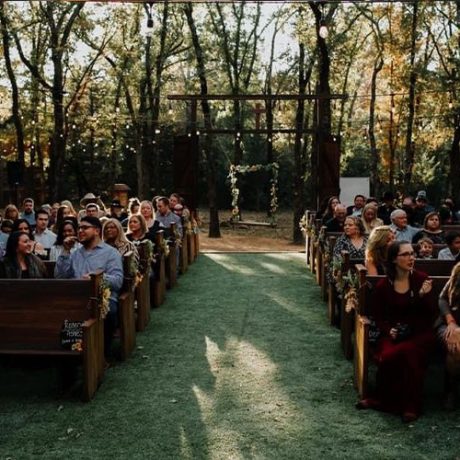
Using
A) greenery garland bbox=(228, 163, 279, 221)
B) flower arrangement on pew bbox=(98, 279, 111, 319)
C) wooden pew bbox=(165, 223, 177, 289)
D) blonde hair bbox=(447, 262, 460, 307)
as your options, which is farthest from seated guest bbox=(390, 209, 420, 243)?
greenery garland bbox=(228, 163, 279, 221)

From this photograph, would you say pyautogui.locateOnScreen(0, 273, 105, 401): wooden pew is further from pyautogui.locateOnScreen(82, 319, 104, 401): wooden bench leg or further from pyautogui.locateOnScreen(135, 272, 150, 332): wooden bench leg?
pyautogui.locateOnScreen(135, 272, 150, 332): wooden bench leg

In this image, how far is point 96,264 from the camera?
6.57 meters

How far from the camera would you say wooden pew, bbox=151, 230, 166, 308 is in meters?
9.38

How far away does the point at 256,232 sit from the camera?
30625mm

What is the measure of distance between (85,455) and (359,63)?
122 feet

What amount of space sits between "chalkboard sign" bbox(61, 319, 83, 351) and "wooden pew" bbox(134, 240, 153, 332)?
2327 millimetres

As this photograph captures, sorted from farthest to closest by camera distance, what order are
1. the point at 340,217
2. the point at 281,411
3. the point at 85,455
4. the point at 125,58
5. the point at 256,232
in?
the point at 256,232
the point at 125,58
the point at 340,217
the point at 281,411
the point at 85,455

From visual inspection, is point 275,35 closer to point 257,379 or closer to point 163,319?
point 163,319

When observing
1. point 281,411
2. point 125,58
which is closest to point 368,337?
point 281,411

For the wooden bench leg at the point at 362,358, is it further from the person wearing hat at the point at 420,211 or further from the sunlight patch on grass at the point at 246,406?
the person wearing hat at the point at 420,211

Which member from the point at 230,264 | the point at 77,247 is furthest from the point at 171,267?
the point at 77,247

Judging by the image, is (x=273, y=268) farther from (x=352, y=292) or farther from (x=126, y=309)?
(x=352, y=292)

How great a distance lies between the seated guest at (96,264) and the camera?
653 cm

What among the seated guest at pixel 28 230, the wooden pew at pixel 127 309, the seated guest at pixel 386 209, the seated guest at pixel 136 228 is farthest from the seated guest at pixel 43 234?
the seated guest at pixel 386 209
